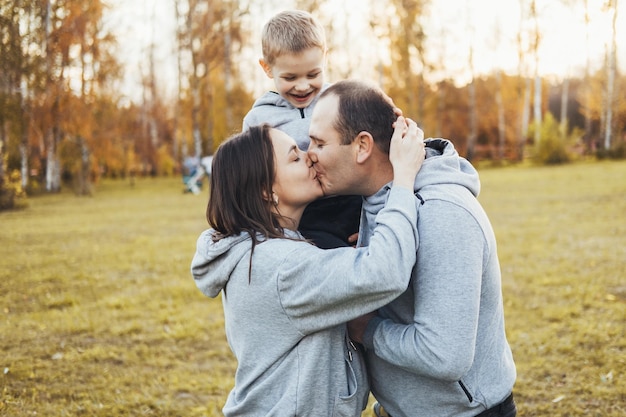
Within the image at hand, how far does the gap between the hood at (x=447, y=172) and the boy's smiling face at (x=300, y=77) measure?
136 cm

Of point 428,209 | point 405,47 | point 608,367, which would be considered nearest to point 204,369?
point 608,367

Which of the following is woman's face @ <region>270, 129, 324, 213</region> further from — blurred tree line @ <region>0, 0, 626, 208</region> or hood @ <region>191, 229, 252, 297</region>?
blurred tree line @ <region>0, 0, 626, 208</region>

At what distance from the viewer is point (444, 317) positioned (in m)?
1.93

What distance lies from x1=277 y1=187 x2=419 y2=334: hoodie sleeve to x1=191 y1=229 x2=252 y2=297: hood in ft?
0.65

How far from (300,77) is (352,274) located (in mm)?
1917

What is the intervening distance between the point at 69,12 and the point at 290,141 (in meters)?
25.9

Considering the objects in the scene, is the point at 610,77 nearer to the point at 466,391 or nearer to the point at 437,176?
the point at 437,176

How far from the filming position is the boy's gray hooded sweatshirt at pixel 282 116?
307cm

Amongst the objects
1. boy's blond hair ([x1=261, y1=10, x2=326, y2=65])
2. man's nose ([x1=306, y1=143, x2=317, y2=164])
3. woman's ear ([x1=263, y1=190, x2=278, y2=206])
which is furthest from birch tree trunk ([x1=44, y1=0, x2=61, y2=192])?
woman's ear ([x1=263, y1=190, x2=278, y2=206])

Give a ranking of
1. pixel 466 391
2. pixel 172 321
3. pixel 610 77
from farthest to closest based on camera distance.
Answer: pixel 610 77, pixel 172 321, pixel 466 391

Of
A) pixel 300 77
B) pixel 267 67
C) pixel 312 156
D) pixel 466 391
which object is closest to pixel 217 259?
pixel 312 156

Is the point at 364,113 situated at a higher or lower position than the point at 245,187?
higher

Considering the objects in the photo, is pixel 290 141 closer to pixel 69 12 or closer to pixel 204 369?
pixel 204 369

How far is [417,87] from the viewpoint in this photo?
41.6 m
